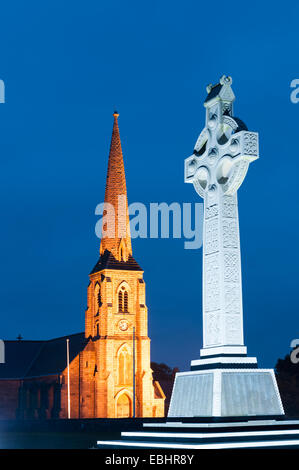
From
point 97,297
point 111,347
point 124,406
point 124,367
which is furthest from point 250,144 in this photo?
point 97,297

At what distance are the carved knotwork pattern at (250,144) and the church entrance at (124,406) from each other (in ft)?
177

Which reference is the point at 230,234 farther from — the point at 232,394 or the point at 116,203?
the point at 116,203

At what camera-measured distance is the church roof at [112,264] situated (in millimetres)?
76625

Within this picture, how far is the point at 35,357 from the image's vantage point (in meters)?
88.5

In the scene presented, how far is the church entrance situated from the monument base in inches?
2050

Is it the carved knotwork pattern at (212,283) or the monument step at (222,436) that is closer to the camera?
the monument step at (222,436)

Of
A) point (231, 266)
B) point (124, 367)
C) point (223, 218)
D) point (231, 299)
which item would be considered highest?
point (124, 367)

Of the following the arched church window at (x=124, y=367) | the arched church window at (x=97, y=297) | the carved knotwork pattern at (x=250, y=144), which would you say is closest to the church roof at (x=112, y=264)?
the arched church window at (x=97, y=297)

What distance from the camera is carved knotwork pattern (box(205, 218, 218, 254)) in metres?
24.2

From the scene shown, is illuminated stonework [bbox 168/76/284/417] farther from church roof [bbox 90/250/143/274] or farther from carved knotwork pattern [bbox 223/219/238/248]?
church roof [bbox 90/250/143/274]

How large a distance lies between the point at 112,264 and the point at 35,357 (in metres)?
18.5

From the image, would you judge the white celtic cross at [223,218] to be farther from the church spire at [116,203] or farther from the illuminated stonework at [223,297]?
the church spire at [116,203]
